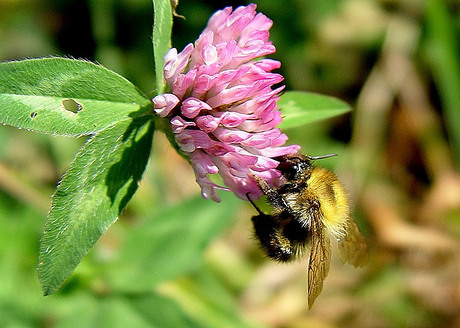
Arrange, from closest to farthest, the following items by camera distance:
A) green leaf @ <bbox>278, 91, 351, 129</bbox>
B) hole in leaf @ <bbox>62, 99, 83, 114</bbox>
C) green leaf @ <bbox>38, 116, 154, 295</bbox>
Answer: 1. green leaf @ <bbox>38, 116, 154, 295</bbox>
2. hole in leaf @ <bbox>62, 99, 83, 114</bbox>
3. green leaf @ <bbox>278, 91, 351, 129</bbox>

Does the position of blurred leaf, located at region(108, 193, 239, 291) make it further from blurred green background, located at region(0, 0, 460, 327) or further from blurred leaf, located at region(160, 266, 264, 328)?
blurred leaf, located at region(160, 266, 264, 328)

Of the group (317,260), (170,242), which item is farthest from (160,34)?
(170,242)

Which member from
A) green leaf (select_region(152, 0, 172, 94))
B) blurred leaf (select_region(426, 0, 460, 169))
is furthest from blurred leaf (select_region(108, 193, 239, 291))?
blurred leaf (select_region(426, 0, 460, 169))

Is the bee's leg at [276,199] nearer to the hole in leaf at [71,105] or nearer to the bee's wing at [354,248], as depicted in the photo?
the bee's wing at [354,248]

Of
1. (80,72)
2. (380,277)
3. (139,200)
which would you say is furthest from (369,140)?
(80,72)

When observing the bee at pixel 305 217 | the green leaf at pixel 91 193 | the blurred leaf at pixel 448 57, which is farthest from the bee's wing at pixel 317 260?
the blurred leaf at pixel 448 57

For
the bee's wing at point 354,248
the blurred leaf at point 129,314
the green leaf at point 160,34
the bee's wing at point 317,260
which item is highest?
the green leaf at point 160,34

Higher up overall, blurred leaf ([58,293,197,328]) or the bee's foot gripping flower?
the bee's foot gripping flower
